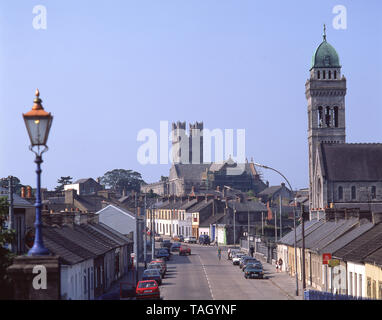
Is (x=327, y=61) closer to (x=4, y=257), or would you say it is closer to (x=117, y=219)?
(x=117, y=219)

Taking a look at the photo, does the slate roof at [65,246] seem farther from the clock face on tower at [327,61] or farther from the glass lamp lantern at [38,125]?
the clock face on tower at [327,61]

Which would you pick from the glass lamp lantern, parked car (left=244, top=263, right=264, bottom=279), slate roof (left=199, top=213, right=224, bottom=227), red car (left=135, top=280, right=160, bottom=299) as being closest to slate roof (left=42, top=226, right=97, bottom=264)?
red car (left=135, top=280, right=160, bottom=299)

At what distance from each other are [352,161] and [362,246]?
7696cm

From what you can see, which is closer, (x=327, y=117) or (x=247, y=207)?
(x=327, y=117)

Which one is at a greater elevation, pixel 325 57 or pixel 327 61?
pixel 325 57

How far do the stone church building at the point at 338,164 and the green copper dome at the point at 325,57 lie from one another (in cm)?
513

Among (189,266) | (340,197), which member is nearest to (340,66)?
(340,197)

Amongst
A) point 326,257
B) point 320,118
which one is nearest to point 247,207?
point 320,118

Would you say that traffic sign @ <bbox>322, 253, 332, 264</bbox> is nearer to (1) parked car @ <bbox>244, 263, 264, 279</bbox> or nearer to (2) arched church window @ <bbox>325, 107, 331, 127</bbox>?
(1) parked car @ <bbox>244, 263, 264, 279</bbox>

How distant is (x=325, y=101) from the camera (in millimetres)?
131375

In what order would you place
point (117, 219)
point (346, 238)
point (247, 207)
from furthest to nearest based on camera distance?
1. point (247, 207)
2. point (117, 219)
3. point (346, 238)

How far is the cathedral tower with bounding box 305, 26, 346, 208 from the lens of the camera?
129250 mm

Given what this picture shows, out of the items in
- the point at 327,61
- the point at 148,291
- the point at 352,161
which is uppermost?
the point at 327,61

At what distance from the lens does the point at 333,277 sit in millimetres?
46031
